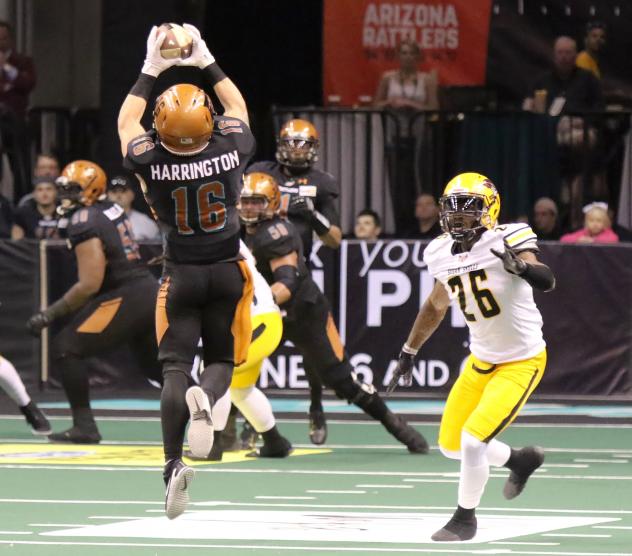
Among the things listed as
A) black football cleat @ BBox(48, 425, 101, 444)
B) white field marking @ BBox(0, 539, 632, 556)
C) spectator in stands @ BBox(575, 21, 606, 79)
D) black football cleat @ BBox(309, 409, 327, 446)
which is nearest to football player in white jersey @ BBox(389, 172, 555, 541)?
white field marking @ BBox(0, 539, 632, 556)

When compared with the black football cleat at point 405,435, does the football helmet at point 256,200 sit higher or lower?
higher

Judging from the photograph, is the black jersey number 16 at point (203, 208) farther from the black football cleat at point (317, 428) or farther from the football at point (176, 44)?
the black football cleat at point (317, 428)

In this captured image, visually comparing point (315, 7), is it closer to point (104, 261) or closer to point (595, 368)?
point (595, 368)

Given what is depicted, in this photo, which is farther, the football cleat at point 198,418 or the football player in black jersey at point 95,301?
the football player in black jersey at point 95,301

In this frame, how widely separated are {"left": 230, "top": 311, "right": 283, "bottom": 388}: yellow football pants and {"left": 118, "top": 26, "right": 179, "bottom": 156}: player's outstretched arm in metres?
2.78

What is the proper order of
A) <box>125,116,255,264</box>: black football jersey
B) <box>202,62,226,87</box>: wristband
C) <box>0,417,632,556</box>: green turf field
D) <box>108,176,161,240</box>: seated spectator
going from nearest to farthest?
<box>0,417,632,556</box>: green turf field → <box>125,116,255,264</box>: black football jersey → <box>202,62,226,87</box>: wristband → <box>108,176,161,240</box>: seated spectator

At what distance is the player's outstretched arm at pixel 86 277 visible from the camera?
14.0 metres

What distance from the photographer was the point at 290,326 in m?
13.6

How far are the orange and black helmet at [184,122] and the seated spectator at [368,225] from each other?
27.1 ft

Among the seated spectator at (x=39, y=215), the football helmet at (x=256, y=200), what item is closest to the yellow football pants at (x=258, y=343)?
the football helmet at (x=256, y=200)

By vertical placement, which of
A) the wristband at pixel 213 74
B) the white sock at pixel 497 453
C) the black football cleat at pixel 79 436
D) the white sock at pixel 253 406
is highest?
the wristband at pixel 213 74

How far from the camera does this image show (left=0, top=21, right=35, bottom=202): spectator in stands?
20.1m

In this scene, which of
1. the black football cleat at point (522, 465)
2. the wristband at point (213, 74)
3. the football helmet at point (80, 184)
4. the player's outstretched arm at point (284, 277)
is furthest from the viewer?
the football helmet at point (80, 184)

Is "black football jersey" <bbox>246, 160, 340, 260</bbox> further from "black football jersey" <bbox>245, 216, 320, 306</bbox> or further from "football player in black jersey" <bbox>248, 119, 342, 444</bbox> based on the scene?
"black football jersey" <bbox>245, 216, 320, 306</bbox>
